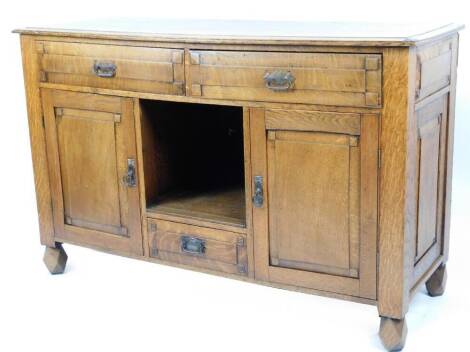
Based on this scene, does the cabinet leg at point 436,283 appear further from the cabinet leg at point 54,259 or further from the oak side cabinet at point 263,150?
the cabinet leg at point 54,259

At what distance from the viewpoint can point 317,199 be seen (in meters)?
3.24

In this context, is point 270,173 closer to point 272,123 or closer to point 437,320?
point 272,123

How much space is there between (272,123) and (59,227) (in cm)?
116

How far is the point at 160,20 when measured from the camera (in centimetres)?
394

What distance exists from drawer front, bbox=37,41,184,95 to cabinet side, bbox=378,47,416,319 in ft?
2.51

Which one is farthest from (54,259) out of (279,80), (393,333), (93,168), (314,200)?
(393,333)

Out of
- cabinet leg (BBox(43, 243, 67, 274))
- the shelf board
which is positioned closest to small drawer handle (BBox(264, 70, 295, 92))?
the shelf board

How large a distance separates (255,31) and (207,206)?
0.72 meters

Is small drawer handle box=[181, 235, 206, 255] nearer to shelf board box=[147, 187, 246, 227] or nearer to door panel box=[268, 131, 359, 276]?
shelf board box=[147, 187, 246, 227]

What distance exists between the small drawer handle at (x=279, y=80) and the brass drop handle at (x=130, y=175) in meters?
0.71

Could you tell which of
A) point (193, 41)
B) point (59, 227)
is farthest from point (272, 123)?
point (59, 227)

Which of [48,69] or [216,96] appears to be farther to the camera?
[48,69]

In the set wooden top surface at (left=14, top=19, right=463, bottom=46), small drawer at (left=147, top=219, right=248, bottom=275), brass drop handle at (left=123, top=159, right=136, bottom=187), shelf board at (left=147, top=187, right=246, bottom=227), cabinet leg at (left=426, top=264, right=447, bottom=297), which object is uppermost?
wooden top surface at (left=14, top=19, right=463, bottom=46)

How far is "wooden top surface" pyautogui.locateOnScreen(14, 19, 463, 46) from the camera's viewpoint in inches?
120
